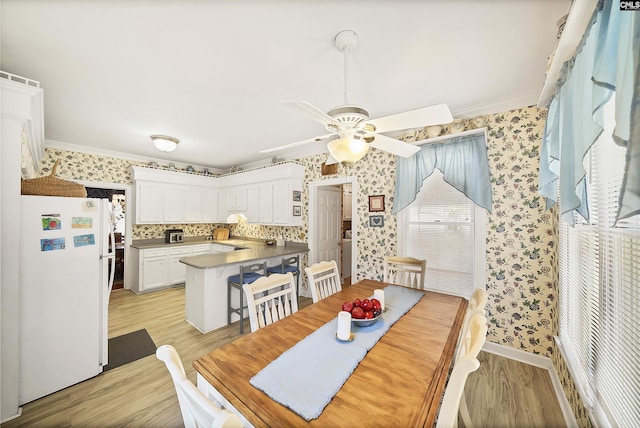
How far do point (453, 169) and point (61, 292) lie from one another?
405cm

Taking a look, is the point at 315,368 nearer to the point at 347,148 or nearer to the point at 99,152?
the point at 347,148

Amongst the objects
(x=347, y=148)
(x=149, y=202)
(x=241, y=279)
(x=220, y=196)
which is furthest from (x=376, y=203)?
(x=149, y=202)

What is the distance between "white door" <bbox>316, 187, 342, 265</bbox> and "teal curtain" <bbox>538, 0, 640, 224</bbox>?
10.8 feet

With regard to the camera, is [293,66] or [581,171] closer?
[581,171]

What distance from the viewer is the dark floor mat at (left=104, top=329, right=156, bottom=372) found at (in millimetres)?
2434

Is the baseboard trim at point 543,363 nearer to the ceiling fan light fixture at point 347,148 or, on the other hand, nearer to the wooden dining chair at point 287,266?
the ceiling fan light fixture at point 347,148

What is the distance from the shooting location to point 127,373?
2.25 metres

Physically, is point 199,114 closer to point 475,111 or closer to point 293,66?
point 293,66

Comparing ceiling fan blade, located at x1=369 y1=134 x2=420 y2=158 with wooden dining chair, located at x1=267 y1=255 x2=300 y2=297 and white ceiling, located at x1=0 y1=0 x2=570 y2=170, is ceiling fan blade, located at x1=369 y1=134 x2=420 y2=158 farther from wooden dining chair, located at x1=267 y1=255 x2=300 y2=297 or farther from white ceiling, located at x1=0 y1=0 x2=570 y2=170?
wooden dining chair, located at x1=267 y1=255 x2=300 y2=297

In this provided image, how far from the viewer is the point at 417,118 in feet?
4.74

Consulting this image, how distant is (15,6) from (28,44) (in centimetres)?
43

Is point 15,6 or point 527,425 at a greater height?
point 15,6

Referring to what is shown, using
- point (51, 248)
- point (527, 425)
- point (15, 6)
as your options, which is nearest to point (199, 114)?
point (15, 6)

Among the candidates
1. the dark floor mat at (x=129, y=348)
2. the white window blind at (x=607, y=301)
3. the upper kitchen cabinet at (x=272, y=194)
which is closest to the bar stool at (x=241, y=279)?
the dark floor mat at (x=129, y=348)
